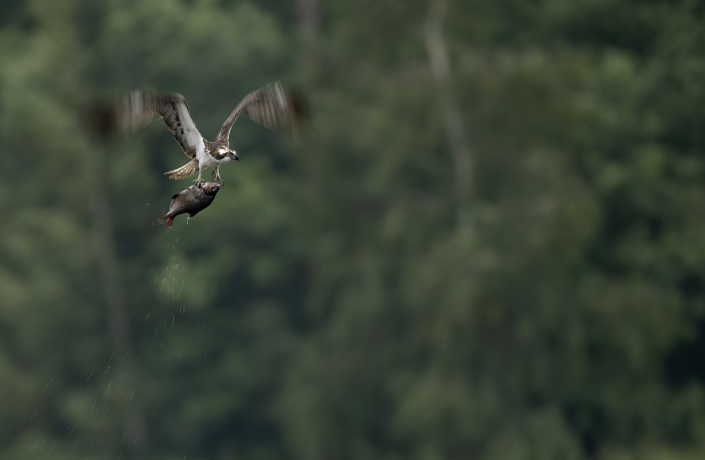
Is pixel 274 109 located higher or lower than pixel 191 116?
lower

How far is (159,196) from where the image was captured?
21.2 m

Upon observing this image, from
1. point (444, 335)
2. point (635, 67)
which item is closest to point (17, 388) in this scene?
point (444, 335)

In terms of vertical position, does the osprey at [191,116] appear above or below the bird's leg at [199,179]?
above

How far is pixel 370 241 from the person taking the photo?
69.5 feet

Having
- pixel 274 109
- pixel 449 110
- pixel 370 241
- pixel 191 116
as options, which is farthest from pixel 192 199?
pixel 370 241

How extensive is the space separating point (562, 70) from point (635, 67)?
2.71 metres

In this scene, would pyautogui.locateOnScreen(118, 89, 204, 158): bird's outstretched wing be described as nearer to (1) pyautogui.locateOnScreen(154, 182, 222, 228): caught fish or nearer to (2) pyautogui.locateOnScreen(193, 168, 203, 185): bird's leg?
(2) pyautogui.locateOnScreen(193, 168, 203, 185): bird's leg

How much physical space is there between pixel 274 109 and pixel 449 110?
11.2 meters

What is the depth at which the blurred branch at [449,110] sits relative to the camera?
1898 centimetres

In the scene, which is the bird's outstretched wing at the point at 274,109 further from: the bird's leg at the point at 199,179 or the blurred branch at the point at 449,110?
the blurred branch at the point at 449,110

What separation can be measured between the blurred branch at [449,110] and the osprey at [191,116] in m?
10.9

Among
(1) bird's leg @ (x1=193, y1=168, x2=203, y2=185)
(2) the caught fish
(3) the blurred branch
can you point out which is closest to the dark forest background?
(3) the blurred branch

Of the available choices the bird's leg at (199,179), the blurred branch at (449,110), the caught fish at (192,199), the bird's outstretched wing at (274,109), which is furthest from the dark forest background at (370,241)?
the caught fish at (192,199)

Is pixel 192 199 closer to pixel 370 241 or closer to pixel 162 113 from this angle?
pixel 162 113
